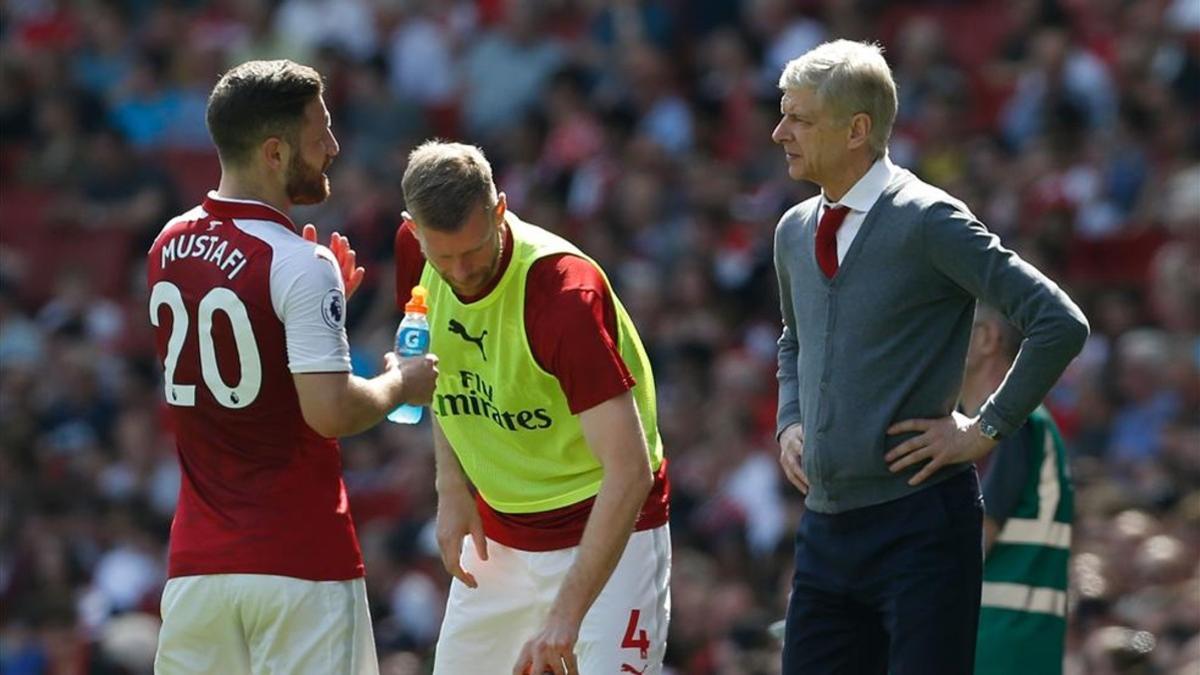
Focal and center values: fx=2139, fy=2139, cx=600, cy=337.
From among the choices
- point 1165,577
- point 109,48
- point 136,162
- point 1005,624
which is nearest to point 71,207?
point 136,162

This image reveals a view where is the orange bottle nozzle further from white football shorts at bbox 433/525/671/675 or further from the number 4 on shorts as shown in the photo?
the number 4 on shorts

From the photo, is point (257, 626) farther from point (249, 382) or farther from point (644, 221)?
point (644, 221)

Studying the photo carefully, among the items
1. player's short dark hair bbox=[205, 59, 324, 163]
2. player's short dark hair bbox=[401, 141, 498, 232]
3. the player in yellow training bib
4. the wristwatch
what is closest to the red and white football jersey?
player's short dark hair bbox=[205, 59, 324, 163]

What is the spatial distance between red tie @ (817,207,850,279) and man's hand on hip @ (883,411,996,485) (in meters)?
0.46

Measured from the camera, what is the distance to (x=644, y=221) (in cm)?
1398

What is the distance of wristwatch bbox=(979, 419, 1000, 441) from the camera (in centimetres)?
538

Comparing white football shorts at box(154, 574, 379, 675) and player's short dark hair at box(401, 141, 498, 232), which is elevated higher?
player's short dark hair at box(401, 141, 498, 232)

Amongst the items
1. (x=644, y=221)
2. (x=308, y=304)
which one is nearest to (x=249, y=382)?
(x=308, y=304)

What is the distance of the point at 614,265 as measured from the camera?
1377 cm

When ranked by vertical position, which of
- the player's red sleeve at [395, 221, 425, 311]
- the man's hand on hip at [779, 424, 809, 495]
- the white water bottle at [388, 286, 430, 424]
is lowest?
the man's hand on hip at [779, 424, 809, 495]

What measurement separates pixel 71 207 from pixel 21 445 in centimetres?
270

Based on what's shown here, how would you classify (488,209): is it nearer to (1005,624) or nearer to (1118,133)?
(1005,624)

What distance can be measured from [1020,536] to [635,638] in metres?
1.39

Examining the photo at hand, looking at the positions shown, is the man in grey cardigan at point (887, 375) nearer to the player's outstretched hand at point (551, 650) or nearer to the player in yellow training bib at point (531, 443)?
the player in yellow training bib at point (531, 443)
